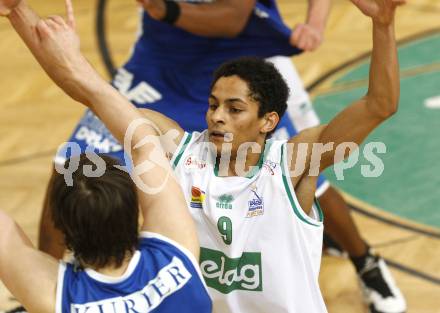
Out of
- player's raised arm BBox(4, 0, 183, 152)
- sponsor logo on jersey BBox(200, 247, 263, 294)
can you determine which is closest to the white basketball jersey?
sponsor logo on jersey BBox(200, 247, 263, 294)

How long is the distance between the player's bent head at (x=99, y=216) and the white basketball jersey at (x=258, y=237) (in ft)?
2.21

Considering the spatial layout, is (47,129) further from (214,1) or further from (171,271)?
(171,271)

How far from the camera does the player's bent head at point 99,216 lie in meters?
2.54

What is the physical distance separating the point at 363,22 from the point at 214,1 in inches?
137

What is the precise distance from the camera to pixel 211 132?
10.8 ft

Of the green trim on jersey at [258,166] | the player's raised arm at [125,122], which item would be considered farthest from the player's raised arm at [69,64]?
the green trim on jersey at [258,166]

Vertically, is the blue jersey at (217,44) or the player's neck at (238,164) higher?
the player's neck at (238,164)

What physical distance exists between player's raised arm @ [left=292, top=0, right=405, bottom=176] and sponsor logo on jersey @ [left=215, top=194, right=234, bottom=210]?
0.30m

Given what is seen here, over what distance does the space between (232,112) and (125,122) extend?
578 millimetres

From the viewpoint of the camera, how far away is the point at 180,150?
3367 millimetres

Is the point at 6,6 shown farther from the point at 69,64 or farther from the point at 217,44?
the point at 217,44

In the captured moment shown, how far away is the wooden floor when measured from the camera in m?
4.82

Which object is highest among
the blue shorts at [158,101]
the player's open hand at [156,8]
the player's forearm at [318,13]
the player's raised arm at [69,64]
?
the player's raised arm at [69,64]

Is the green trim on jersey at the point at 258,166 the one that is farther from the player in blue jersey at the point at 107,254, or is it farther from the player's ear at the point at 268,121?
the player in blue jersey at the point at 107,254
